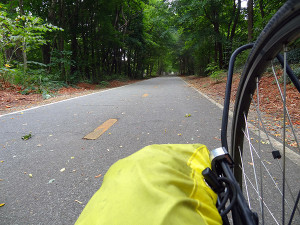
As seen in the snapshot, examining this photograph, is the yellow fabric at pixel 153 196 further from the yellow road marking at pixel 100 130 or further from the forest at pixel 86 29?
the forest at pixel 86 29

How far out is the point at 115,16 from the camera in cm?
2028

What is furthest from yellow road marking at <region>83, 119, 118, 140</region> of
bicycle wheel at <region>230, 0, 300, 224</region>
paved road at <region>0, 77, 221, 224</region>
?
bicycle wheel at <region>230, 0, 300, 224</region>

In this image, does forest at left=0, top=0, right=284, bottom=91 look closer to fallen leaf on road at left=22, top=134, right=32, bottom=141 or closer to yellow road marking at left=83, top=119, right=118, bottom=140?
fallen leaf on road at left=22, top=134, right=32, bottom=141

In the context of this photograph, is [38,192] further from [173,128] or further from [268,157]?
[268,157]

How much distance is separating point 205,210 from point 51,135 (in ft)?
10.9

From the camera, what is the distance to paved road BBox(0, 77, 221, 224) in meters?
1.58

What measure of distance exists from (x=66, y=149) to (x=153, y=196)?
2471mm

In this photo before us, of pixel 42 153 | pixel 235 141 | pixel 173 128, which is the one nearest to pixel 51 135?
pixel 42 153

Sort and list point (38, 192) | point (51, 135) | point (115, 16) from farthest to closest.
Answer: point (115, 16), point (51, 135), point (38, 192)

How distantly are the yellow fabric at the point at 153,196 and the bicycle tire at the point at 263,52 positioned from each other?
64 cm

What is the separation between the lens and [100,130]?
3535mm

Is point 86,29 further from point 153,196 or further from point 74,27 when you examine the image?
point 153,196

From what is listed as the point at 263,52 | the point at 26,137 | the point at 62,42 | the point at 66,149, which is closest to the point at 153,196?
the point at 263,52

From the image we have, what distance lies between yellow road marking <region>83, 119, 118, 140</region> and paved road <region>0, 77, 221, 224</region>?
0.11 metres
